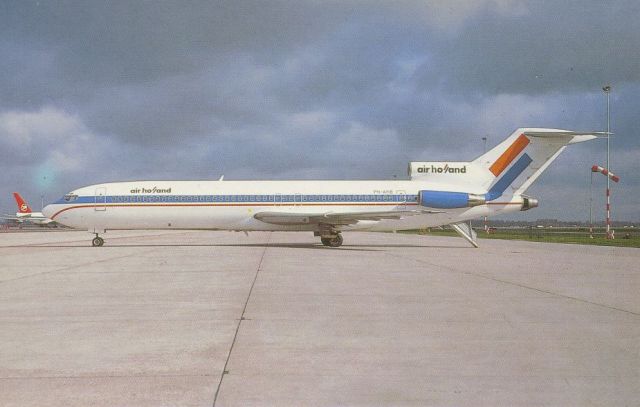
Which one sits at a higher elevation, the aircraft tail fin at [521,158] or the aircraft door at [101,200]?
the aircraft tail fin at [521,158]

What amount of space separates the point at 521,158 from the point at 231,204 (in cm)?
1357

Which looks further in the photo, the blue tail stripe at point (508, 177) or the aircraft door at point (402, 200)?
the aircraft door at point (402, 200)

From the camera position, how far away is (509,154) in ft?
83.1

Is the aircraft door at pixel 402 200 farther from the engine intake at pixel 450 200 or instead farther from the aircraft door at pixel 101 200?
the aircraft door at pixel 101 200

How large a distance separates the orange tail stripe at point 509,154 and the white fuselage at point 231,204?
150 cm

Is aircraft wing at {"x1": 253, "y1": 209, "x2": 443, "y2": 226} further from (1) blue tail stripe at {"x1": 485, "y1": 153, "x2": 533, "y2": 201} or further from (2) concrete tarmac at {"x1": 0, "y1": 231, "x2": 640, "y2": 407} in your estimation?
(2) concrete tarmac at {"x1": 0, "y1": 231, "x2": 640, "y2": 407}

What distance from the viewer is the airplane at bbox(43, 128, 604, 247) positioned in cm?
2497

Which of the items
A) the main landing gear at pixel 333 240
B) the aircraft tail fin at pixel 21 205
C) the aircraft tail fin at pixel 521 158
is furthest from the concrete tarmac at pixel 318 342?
the aircraft tail fin at pixel 21 205

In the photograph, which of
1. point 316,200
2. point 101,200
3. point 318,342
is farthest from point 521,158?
point 318,342

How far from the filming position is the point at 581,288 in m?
10.7

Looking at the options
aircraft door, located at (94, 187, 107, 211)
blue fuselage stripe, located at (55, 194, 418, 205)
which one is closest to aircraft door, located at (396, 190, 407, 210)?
blue fuselage stripe, located at (55, 194, 418, 205)

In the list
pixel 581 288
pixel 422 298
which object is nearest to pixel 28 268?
pixel 422 298

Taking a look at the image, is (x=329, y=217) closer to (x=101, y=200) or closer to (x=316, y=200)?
(x=316, y=200)

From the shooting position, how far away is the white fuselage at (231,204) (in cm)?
2498
